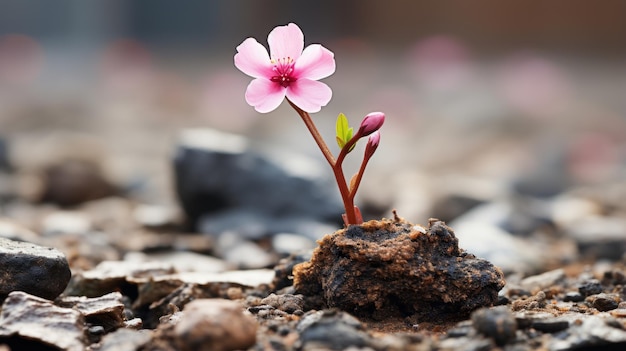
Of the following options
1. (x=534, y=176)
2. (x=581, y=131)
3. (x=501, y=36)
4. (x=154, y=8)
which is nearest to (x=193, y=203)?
(x=534, y=176)

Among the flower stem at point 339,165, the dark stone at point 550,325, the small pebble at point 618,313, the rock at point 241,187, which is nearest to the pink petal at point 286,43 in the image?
the flower stem at point 339,165

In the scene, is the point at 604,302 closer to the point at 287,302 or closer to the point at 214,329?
the point at 287,302

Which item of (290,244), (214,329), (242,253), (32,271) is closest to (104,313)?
(32,271)

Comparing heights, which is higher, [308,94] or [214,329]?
[308,94]

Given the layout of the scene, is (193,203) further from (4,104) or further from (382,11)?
(382,11)

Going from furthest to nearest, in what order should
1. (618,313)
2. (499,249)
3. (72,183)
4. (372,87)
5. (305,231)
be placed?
(372,87), (72,183), (305,231), (499,249), (618,313)

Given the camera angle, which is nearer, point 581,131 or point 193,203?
point 193,203

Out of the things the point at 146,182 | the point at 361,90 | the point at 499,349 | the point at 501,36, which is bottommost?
the point at 499,349

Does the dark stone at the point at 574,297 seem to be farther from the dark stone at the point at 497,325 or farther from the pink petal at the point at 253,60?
the pink petal at the point at 253,60
